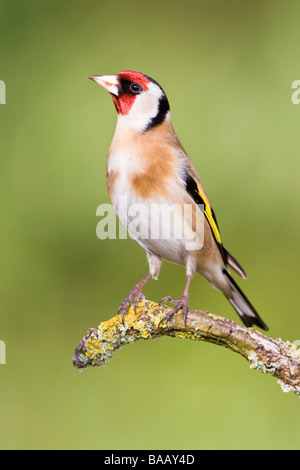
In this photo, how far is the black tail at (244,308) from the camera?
105 inches

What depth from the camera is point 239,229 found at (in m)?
3.21

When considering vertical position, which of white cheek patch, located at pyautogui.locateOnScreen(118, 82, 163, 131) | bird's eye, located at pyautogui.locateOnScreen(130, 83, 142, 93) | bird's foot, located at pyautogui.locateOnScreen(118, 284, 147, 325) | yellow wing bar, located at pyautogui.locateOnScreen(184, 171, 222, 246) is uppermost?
bird's eye, located at pyautogui.locateOnScreen(130, 83, 142, 93)

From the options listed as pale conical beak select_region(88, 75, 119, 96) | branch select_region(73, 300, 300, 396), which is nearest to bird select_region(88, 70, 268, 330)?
pale conical beak select_region(88, 75, 119, 96)

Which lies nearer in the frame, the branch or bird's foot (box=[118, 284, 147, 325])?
the branch

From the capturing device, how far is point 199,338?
6.55 ft

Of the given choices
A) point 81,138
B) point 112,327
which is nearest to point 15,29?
point 81,138

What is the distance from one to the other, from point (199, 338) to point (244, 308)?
0.72 m

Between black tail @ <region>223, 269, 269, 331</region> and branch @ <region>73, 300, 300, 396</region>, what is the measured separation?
24.2 inches

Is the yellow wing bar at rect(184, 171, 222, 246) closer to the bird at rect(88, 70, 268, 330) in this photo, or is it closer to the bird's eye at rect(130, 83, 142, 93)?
the bird at rect(88, 70, 268, 330)

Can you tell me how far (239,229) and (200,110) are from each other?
0.51 m

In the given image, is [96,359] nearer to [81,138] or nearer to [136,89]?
[136,89]

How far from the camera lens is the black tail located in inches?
105

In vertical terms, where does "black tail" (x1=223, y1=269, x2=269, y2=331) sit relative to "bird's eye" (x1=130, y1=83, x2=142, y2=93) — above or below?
below

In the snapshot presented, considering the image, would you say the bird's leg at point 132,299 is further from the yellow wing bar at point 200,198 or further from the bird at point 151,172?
the yellow wing bar at point 200,198
